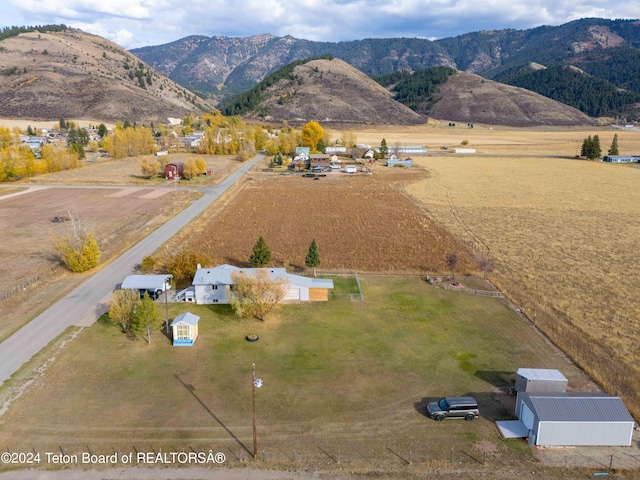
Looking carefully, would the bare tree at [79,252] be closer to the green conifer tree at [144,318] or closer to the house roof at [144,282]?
the house roof at [144,282]

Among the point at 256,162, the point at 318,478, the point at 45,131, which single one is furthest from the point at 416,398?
the point at 45,131

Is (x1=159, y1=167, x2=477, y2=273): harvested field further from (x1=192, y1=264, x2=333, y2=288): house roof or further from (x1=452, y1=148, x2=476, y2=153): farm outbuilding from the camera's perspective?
(x1=452, y1=148, x2=476, y2=153): farm outbuilding

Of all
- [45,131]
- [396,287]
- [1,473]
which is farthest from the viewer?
[45,131]

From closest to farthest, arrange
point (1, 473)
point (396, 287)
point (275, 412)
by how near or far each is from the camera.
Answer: point (1, 473)
point (275, 412)
point (396, 287)

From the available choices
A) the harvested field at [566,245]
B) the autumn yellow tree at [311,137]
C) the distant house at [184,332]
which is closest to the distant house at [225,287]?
the distant house at [184,332]

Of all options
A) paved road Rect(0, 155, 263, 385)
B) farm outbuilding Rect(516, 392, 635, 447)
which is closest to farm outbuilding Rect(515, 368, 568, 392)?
farm outbuilding Rect(516, 392, 635, 447)

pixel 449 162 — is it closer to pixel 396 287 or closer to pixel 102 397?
pixel 396 287
